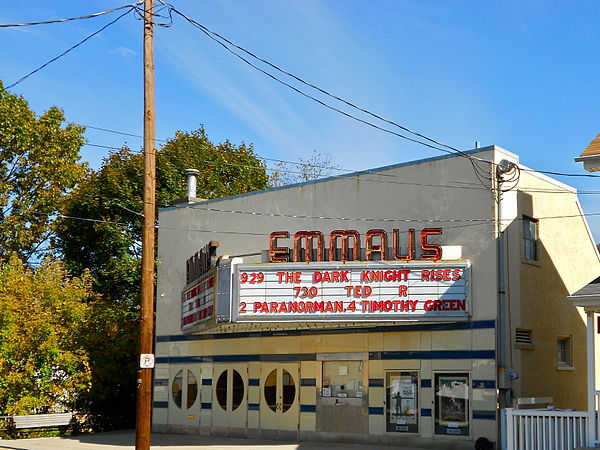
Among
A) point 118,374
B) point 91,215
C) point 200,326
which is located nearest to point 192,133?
point 91,215

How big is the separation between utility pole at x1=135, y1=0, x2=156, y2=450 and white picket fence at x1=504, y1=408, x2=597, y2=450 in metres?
8.46

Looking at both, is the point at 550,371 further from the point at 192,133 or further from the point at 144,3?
the point at 192,133

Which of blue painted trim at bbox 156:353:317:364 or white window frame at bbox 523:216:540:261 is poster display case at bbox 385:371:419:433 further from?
white window frame at bbox 523:216:540:261

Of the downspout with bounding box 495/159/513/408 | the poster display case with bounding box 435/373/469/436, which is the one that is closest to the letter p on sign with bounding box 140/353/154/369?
the poster display case with bounding box 435/373/469/436

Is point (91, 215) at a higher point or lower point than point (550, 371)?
higher

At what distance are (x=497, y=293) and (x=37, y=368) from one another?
55.9 feet

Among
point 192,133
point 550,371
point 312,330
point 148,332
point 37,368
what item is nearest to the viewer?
point 148,332

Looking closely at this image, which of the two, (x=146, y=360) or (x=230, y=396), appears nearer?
(x=146, y=360)

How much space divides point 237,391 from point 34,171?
71.9 feet

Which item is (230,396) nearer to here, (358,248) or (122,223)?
(358,248)

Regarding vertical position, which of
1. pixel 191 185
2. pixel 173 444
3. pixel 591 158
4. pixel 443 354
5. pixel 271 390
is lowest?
pixel 173 444

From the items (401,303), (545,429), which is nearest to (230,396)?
(401,303)

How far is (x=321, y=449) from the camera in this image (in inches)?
888

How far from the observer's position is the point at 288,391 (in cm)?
2539
